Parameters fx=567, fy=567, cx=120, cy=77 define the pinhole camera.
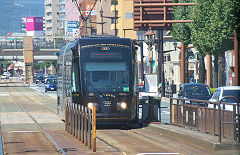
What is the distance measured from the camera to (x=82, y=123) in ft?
54.9

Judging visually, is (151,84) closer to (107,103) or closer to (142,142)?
(107,103)

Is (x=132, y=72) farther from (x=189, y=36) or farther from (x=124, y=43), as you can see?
(x=189, y=36)

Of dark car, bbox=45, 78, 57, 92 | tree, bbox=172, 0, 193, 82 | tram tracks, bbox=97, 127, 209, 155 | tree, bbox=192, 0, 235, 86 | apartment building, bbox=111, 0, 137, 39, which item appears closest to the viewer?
tram tracks, bbox=97, 127, 209, 155

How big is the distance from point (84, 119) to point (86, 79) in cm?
536

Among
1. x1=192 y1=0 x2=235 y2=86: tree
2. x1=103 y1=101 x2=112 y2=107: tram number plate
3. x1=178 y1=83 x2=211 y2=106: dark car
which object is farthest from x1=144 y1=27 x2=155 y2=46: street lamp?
x1=103 y1=101 x2=112 y2=107: tram number plate

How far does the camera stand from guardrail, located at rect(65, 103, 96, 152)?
1491 cm

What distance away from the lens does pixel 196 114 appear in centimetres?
1831

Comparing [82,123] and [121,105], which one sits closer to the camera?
[82,123]

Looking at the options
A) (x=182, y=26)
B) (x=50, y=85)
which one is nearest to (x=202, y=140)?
(x=182, y=26)

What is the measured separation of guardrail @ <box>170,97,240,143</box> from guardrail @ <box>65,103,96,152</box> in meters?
3.29

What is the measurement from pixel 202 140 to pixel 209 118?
Answer: 5.20 ft

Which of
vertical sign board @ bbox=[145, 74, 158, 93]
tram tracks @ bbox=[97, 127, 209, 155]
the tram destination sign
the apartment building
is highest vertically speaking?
the apartment building

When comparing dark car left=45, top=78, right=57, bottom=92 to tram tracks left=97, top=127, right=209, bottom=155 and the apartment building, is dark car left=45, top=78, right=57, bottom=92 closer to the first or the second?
the apartment building

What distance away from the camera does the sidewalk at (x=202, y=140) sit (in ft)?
46.6
